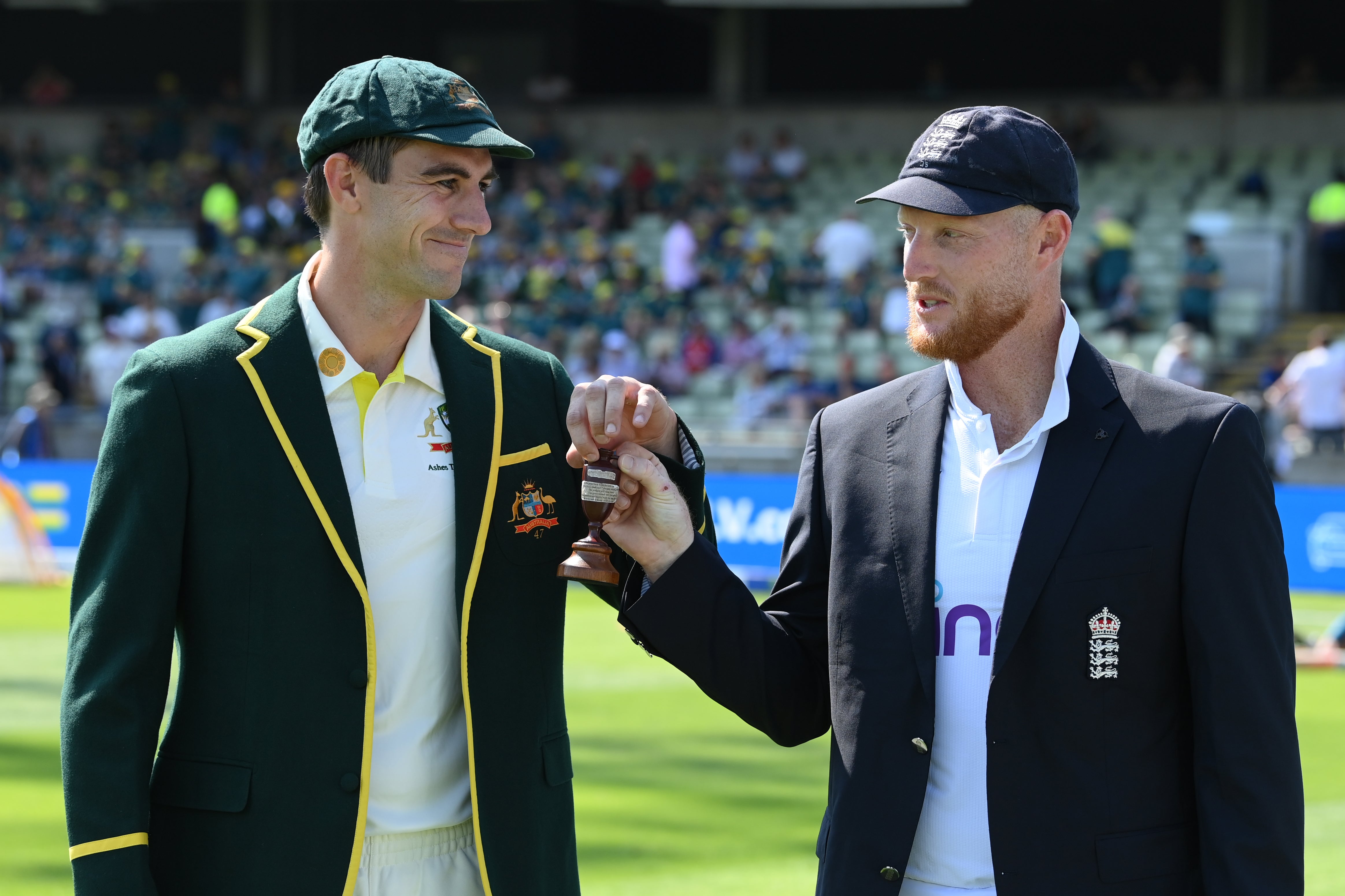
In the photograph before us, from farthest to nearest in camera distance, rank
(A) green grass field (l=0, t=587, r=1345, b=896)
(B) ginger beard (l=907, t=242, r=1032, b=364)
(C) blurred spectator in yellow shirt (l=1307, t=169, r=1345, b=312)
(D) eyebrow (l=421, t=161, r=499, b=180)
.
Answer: (C) blurred spectator in yellow shirt (l=1307, t=169, r=1345, b=312)
(A) green grass field (l=0, t=587, r=1345, b=896)
(D) eyebrow (l=421, t=161, r=499, b=180)
(B) ginger beard (l=907, t=242, r=1032, b=364)

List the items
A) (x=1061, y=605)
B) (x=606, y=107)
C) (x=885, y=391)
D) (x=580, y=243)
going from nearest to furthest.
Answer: (x=1061, y=605)
(x=885, y=391)
(x=580, y=243)
(x=606, y=107)

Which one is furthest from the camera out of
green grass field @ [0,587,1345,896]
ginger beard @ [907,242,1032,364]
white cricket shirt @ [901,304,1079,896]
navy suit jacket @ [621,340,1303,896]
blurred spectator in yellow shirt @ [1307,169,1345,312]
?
blurred spectator in yellow shirt @ [1307,169,1345,312]

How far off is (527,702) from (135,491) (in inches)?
31.6

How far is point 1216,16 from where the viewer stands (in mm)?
26453

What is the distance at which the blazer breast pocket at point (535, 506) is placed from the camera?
302cm

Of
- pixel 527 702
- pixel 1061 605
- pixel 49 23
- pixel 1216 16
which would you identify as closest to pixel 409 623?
pixel 527 702

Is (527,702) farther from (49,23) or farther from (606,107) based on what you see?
(49,23)

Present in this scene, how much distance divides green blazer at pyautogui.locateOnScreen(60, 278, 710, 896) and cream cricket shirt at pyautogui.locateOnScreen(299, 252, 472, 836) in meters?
0.05

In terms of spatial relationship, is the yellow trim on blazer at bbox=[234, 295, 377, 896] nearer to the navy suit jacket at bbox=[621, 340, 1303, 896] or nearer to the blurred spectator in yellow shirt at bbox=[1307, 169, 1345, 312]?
the navy suit jacket at bbox=[621, 340, 1303, 896]

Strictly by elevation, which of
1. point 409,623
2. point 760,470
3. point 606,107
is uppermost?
point 606,107

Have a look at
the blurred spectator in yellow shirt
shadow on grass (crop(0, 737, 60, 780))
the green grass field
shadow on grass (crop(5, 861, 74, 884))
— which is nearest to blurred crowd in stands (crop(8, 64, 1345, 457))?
the blurred spectator in yellow shirt

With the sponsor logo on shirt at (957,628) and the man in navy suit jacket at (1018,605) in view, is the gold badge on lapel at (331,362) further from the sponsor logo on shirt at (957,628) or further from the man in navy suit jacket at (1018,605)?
the sponsor logo on shirt at (957,628)

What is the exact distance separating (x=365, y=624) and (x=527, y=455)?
46 cm

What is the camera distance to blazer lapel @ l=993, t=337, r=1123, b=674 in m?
2.71
